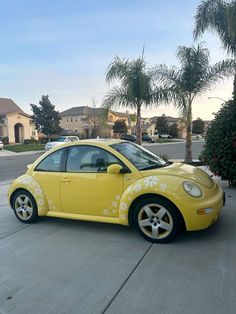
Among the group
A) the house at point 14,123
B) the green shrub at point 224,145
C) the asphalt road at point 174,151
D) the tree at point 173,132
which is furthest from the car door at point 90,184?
the tree at point 173,132

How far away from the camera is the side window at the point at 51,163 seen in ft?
17.9

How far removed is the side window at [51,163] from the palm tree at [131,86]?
916 centimetres

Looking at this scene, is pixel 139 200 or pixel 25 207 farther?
pixel 25 207

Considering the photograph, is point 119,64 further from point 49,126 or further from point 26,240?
point 49,126

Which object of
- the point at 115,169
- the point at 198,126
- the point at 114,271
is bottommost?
the point at 114,271

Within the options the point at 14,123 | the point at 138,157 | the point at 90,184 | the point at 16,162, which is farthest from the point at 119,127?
the point at 90,184

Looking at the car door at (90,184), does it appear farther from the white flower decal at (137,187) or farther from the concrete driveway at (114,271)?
the concrete driveway at (114,271)

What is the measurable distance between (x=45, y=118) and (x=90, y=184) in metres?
47.3

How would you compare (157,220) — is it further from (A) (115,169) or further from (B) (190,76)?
(B) (190,76)

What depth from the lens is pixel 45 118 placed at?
50.4 m

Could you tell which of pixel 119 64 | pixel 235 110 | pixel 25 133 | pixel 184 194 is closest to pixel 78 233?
pixel 184 194

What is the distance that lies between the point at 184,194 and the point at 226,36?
425 inches

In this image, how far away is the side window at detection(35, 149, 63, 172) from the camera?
5.45 meters

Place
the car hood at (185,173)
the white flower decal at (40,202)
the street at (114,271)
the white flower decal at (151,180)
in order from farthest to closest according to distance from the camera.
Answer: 1. the white flower decal at (40,202)
2. the car hood at (185,173)
3. the white flower decal at (151,180)
4. the street at (114,271)
